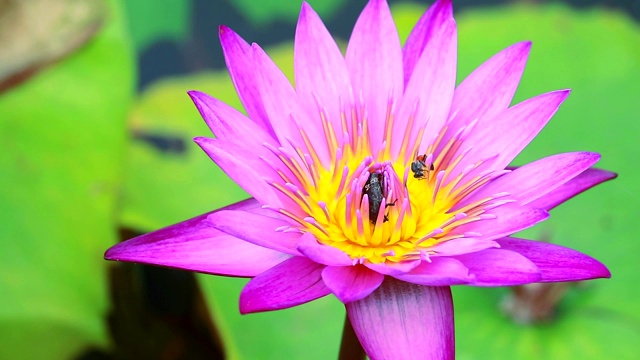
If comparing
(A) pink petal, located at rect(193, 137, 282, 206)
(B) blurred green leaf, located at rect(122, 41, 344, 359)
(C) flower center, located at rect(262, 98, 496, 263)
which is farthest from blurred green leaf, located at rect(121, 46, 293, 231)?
(A) pink petal, located at rect(193, 137, 282, 206)

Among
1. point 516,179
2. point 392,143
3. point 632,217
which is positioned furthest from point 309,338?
point 632,217

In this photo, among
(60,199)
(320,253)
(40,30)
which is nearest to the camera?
(320,253)

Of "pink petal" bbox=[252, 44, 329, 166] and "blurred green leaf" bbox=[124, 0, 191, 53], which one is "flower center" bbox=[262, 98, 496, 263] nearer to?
"pink petal" bbox=[252, 44, 329, 166]

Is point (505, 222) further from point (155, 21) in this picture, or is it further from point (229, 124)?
point (155, 21)

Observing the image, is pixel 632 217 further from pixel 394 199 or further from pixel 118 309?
pixel 118 309

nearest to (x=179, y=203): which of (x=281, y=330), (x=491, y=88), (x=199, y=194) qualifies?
(x=199, y=194)
